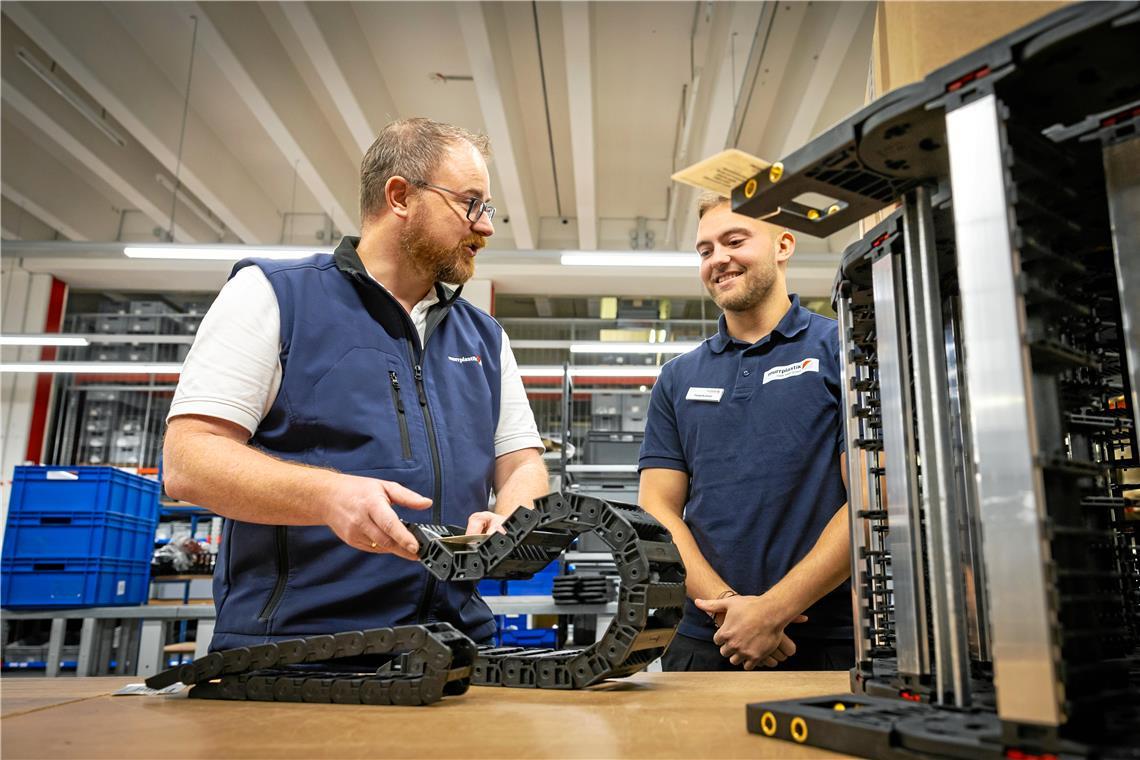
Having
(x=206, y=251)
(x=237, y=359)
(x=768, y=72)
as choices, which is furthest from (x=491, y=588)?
(x=237, y=359)

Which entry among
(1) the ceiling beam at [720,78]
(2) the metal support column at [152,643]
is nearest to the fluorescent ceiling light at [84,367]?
(2) the metal support column at [152,643]

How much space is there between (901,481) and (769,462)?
1037mm

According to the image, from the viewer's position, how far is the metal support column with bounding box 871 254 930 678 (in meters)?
0.71

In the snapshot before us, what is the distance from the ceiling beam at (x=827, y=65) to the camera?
533cm

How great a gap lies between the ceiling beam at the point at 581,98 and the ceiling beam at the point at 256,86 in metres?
2.37

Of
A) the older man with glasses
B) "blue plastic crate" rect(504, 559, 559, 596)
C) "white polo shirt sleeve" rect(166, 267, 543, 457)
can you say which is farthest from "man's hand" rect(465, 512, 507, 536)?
"blue plastic crate" rect(504, 559, 559, 596)

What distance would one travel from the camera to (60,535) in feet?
14.9

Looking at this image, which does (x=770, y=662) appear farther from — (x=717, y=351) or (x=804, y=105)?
(x=804, y=105)

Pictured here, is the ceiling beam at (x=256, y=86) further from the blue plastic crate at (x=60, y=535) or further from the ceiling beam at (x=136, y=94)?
the blue plastic crate at (x=60, y=535)

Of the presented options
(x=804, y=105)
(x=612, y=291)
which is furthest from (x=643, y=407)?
(x=804, y=105)

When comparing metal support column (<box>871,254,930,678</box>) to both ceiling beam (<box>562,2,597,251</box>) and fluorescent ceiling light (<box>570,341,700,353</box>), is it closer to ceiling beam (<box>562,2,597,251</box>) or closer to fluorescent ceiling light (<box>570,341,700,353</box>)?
ceiling beam (<box>562,2,597,251</box>)

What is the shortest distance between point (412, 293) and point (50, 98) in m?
7.21

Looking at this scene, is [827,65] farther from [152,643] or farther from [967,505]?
[152,643]

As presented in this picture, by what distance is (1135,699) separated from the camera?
683 mm
